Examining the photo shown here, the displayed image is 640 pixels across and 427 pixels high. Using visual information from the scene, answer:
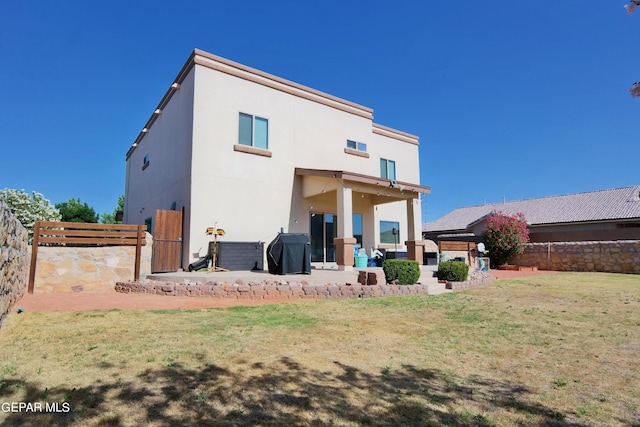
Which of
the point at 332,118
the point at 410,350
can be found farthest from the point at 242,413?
the point at 332,118

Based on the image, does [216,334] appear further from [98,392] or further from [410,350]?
[410,350]

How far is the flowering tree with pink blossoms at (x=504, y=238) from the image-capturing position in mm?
18734

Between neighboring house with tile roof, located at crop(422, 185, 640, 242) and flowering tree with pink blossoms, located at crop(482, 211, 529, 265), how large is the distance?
3964 mm

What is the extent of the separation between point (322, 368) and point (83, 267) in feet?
29.5

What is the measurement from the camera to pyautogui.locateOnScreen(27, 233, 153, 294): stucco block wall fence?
9.20 meters

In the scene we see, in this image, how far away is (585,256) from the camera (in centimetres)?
1753

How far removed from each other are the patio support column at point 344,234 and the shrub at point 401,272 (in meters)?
2.28

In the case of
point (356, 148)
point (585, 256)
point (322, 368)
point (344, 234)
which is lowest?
point (322, 368)

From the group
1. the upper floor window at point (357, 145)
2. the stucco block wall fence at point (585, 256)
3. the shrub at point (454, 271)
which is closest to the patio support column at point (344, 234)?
the shrub at point (454, 271)

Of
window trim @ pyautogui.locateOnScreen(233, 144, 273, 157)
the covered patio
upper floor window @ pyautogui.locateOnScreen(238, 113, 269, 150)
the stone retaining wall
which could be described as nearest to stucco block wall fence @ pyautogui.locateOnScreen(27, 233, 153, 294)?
the stone retaining wall

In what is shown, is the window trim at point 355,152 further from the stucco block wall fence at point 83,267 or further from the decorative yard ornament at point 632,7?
the decorative yard ornament at point 632,7

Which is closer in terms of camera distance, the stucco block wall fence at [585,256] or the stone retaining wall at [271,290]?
the stone retaining wall at [271,290]

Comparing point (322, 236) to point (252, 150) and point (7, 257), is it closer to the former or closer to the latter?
point (252, 150)

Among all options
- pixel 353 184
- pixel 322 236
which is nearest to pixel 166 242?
pixel 322 236
